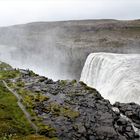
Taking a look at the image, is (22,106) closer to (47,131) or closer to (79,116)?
(79,116)

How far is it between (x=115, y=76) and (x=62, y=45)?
57569 mm

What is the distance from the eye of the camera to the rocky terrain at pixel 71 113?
4666 cm

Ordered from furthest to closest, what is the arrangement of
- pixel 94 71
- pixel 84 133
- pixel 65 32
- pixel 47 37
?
pixel 65 32 → pixel 47 37 → pixel 94 71 → pixel 84 133

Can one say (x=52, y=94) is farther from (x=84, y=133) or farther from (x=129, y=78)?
(x=129, y=78)

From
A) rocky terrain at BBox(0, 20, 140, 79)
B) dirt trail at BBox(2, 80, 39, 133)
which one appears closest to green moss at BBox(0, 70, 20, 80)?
dirt trail at BBox(2, 80, 39, 133)

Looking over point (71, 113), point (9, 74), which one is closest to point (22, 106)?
point (71, 113)

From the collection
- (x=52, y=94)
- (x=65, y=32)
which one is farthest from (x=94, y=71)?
(x=65, y=32)

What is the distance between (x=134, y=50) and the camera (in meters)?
128

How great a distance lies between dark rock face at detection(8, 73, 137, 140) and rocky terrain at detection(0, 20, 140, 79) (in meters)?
65.1

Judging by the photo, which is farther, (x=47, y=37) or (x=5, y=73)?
(x=47, y=37)

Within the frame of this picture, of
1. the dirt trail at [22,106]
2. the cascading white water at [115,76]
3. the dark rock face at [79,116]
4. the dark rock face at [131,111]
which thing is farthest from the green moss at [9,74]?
the dark rock face at [131,111]

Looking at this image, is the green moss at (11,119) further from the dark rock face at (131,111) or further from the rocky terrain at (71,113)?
the dark rock face at (131,111)

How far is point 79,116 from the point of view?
50.0 m

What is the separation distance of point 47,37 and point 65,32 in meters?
12.2
